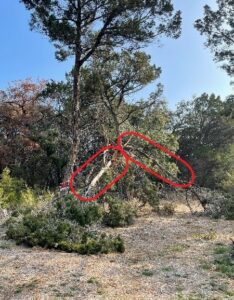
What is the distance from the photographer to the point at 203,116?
24234 millimetres

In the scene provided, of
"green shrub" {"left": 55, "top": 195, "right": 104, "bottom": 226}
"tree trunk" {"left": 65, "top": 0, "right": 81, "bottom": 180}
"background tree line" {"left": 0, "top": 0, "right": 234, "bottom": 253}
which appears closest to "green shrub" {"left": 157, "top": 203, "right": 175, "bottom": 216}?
"background tree line" {"left": 0, "top": 0, "right": 234, "bottom": 253}

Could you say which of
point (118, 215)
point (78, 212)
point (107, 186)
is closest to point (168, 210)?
point (107, 186)

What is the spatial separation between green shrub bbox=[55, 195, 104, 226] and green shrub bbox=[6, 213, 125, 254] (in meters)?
0.24

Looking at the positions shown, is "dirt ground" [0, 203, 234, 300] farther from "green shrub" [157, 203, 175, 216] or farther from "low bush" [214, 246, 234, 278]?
"green shrub" [157, 203, 175, 216]

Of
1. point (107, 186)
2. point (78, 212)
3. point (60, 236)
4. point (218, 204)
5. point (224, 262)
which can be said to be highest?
point (107, 186)

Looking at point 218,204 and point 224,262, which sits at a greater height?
point 218,204

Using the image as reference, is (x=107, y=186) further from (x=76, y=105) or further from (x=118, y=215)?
(x=76, y=105)

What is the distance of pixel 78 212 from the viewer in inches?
286

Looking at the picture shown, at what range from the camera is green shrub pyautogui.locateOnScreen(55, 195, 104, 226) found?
723 centimetres

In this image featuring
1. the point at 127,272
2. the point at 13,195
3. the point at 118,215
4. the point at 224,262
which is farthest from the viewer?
the point at 13,195

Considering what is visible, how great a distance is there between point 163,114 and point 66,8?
5.93 metres

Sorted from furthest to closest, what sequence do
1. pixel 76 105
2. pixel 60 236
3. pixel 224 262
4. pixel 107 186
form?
pixel 107 186
pixel 76 105
pixel 60 236
pixel 224 262

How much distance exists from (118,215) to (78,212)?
148 cm

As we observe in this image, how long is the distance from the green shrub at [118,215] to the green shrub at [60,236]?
1.72m
